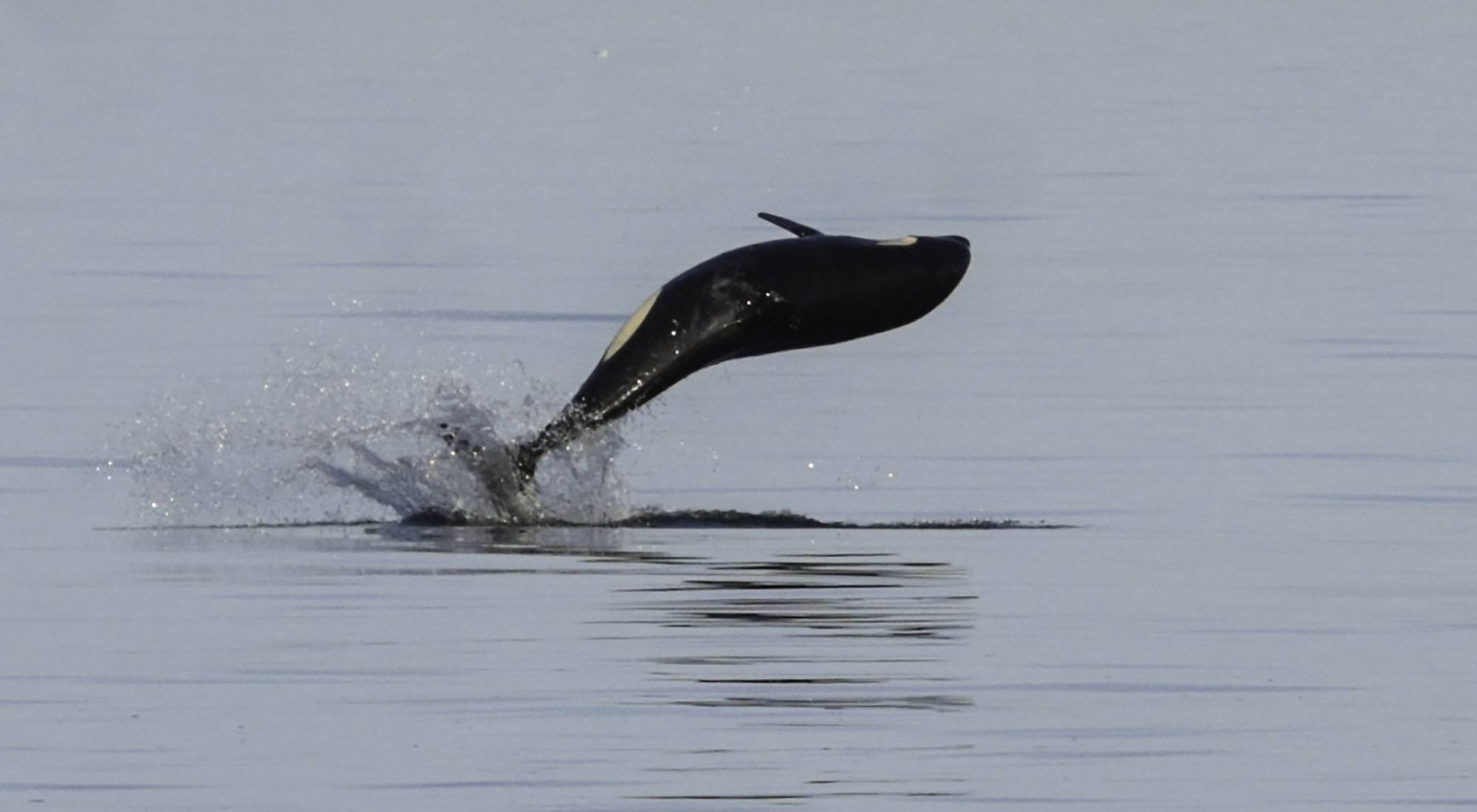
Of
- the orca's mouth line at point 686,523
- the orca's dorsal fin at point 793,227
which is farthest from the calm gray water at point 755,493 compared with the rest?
the orca's dorsal fin at point 793,227

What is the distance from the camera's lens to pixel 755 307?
23.8 metres

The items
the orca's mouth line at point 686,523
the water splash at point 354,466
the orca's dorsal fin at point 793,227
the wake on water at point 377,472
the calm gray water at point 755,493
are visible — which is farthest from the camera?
the water splash at point 354,466

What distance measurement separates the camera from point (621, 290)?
38.9m

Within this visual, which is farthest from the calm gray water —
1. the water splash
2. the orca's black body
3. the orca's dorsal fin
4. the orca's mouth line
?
the orca's dorsal fin

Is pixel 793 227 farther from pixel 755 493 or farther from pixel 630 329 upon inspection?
pixel 755 493

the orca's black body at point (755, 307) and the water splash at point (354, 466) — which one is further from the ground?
the orca's black body at point (755, 307)

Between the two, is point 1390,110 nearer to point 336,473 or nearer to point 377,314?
point 377,314

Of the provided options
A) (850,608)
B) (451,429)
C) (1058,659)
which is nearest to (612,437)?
(451,429)

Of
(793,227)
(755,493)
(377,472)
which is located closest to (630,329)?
(793,227)

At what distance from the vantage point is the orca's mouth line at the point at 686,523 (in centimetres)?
2402

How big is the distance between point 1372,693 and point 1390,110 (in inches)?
2062

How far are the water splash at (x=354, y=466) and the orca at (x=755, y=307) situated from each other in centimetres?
58

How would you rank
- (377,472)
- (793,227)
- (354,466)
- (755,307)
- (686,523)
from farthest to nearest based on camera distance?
(354,466) → (377,472) → (686,523) → (793,227) → (755,307)

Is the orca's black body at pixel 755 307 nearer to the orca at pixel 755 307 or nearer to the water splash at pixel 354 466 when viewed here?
the orca at pixel 755 307
